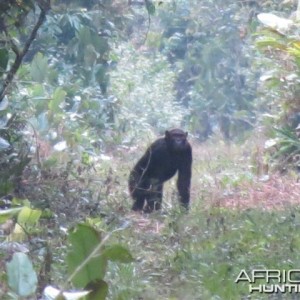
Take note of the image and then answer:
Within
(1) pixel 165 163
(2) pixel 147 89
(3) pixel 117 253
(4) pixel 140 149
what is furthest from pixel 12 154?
(2) pixel 147 89

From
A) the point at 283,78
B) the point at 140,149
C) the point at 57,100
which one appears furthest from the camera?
the point at 140,149

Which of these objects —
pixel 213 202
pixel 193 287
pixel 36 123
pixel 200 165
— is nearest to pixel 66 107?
pixel 200 165

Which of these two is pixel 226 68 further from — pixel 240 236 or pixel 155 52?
pixel 240 236

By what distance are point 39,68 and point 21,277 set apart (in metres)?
11.5

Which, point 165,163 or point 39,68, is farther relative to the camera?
point 39,68

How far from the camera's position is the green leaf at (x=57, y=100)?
42.6 feet

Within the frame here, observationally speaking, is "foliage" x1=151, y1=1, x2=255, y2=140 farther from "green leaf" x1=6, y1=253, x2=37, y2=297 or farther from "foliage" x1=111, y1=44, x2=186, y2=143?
"green leaf" x1=6, y1=253, x2=37, y2=297

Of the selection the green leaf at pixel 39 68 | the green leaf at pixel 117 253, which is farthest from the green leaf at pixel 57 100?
the green leaf at pixel 117 253

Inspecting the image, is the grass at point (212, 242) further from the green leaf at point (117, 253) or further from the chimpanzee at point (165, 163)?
the green leaf at point (117, 253)

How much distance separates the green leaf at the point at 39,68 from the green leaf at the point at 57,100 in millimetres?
1596

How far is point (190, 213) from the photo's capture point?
9.32m

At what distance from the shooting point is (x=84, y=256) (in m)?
4.16

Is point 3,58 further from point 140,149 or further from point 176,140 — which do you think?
point 140,149

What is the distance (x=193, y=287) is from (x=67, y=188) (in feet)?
11.5
